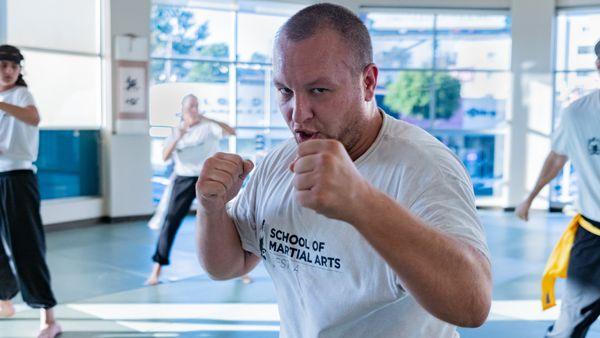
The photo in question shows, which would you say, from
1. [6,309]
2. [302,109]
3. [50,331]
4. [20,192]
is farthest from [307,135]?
[6,309]

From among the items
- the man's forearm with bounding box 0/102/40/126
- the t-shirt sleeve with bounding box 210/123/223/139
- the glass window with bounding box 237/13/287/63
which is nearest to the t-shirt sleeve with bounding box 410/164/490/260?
the man's forearm with bounding box 0/102/40/126

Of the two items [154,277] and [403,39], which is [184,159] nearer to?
[154,277]

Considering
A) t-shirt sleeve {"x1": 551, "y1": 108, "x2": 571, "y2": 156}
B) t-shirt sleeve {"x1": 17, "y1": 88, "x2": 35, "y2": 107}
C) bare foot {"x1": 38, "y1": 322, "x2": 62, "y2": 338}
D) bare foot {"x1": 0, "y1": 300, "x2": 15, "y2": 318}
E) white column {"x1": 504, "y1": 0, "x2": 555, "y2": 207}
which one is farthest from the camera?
white column {"x1": 504, "y1": 0, "x2": 555, "y2": 207}

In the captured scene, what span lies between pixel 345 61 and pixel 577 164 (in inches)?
98.4

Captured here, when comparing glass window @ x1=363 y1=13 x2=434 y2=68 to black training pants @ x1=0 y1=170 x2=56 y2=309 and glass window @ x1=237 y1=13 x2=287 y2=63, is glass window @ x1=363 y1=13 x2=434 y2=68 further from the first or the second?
black training pants @ x1=0 y1=170 x2=56 y2=309

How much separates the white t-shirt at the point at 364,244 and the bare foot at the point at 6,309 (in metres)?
3.48

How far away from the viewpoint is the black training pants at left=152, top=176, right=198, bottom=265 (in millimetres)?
5395

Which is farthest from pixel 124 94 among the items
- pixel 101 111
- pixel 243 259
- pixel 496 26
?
pixel 243 259

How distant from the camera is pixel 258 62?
1052cm

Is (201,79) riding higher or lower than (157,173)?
higher

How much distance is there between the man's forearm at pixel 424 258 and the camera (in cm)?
107

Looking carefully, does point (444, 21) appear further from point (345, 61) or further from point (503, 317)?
point (345, 61)

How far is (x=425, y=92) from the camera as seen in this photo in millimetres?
11242

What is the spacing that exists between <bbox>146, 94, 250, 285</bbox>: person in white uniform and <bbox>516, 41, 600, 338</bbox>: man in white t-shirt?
2.91 metres
